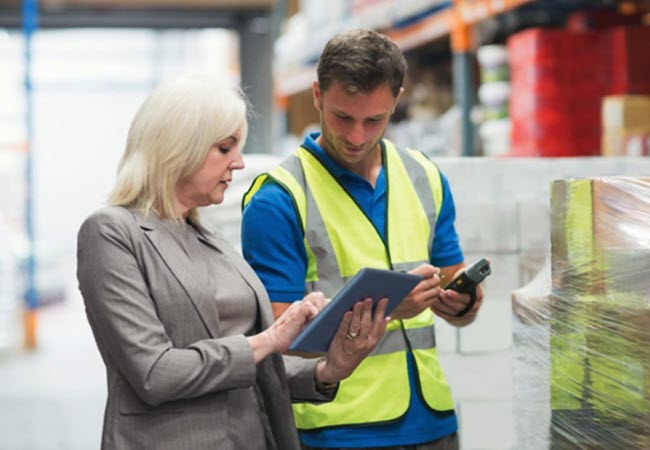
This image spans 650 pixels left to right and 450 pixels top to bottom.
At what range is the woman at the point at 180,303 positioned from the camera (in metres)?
2.02

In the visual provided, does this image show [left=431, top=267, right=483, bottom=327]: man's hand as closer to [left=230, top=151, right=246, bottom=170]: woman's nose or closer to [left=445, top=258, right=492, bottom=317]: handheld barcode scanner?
[left=445, top=258, right=492, bottom=317]: handheld barcode scanner

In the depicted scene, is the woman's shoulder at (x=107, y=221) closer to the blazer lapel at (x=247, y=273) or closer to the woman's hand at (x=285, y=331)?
the blazer lapel at (x=247, y=273)

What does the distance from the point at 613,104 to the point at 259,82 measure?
324cm

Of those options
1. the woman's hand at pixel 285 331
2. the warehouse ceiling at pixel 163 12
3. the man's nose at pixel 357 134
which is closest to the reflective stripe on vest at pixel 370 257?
the man's nose at pixel 357 134

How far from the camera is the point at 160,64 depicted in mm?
18312

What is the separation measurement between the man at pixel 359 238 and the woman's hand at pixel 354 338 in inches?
6.5

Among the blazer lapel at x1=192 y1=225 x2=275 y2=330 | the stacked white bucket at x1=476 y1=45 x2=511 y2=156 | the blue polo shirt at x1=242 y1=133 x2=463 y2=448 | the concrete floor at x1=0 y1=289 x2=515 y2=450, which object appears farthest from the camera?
the stacked white bucket at x1=476 y1=45 x2=511 y2=156

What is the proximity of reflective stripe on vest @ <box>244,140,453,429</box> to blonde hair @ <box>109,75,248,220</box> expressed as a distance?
0.96ft

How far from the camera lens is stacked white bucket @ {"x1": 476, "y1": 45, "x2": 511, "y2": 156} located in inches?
243

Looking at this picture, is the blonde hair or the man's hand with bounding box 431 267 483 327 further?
the man's hand with bounding box 431 267 483 327

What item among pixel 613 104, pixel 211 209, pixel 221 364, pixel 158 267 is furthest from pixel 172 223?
pixel 613 104

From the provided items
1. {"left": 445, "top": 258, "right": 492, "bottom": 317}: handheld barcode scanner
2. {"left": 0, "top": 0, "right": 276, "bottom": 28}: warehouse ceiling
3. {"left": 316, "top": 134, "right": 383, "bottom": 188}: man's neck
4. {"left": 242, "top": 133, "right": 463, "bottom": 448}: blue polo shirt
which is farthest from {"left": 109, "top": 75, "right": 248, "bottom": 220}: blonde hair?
{"left": 0, "top": 0, "right": 276, "bottom": 28}: warehouse ceiling

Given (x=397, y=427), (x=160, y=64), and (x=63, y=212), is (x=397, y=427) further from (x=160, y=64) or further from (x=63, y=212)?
(x=160, y=64)

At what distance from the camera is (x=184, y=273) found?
2.10m
